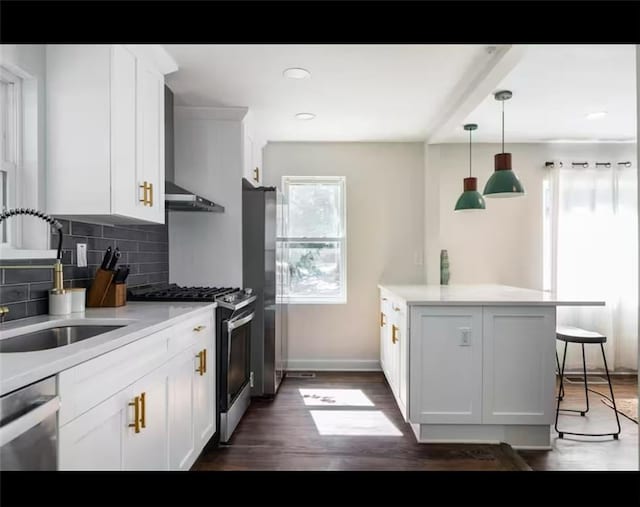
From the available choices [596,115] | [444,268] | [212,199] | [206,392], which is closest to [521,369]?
[444,268]

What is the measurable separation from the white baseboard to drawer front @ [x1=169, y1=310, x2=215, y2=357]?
1976 millimetres

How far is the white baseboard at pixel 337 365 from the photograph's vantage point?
4.32 m

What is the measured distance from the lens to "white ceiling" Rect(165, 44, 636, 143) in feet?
7.88

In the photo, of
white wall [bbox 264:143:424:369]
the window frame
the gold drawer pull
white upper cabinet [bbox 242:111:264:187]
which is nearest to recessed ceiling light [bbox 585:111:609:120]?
white wall [bbox 264:143:424:369]

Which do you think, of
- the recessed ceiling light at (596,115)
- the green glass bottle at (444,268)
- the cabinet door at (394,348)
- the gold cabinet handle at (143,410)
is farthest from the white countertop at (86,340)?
the recessed ceiling light at (596,115)

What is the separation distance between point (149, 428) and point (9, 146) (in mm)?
1327

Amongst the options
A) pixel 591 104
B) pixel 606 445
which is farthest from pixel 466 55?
pixel 606 445

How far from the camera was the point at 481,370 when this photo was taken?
2.58 m

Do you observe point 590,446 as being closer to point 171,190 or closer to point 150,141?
point 171,190

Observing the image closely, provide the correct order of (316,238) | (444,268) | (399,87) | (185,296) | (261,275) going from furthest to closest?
(316,238) → (444,268) → (261,275) → (399,87) → (185,296)

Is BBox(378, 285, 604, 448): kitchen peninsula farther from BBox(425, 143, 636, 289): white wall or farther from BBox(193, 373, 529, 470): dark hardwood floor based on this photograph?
BBox(425, 143, 636, 289): white wall

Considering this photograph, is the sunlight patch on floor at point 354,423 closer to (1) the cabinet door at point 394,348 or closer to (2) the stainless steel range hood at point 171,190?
(1) the cabinet door at point 394,348

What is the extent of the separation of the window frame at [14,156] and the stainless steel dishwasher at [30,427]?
1084 millimetres
